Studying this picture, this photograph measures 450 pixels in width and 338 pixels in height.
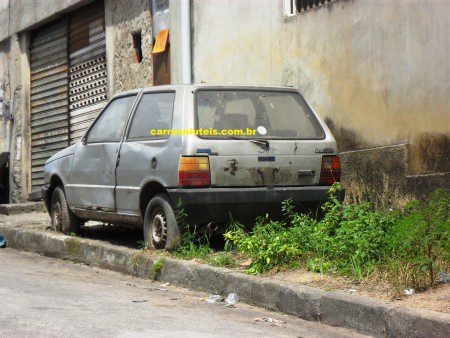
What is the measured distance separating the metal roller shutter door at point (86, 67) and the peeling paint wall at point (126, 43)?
41 cm

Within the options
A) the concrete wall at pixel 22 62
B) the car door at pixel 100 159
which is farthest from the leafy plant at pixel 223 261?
the concrete wall at pixel 22 62

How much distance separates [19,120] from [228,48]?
24.3 feet

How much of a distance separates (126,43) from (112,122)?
550 centimetres

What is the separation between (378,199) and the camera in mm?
9242

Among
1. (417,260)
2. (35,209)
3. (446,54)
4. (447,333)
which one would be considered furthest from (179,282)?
(35,209)

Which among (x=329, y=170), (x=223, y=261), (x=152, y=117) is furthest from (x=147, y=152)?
(x=329, y=170)

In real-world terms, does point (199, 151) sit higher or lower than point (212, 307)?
higher

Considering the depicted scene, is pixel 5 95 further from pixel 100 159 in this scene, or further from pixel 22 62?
pixel 100 159

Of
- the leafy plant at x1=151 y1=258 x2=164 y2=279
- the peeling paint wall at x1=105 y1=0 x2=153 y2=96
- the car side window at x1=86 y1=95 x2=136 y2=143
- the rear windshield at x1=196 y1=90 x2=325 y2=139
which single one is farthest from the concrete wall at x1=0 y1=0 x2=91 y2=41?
the leafy plant at x1=151 y1=258 x2=164 y2=279

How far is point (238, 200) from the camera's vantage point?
747 centimetres

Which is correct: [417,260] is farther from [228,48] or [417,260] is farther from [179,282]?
[228,48]

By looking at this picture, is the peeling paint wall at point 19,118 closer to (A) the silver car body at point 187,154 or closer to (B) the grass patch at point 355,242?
(A) the silver car body at point 187,154

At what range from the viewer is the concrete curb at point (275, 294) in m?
5.03

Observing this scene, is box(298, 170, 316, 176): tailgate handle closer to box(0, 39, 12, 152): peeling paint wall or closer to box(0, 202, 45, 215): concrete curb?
box(0, 202, 45, 215): concrete curb
